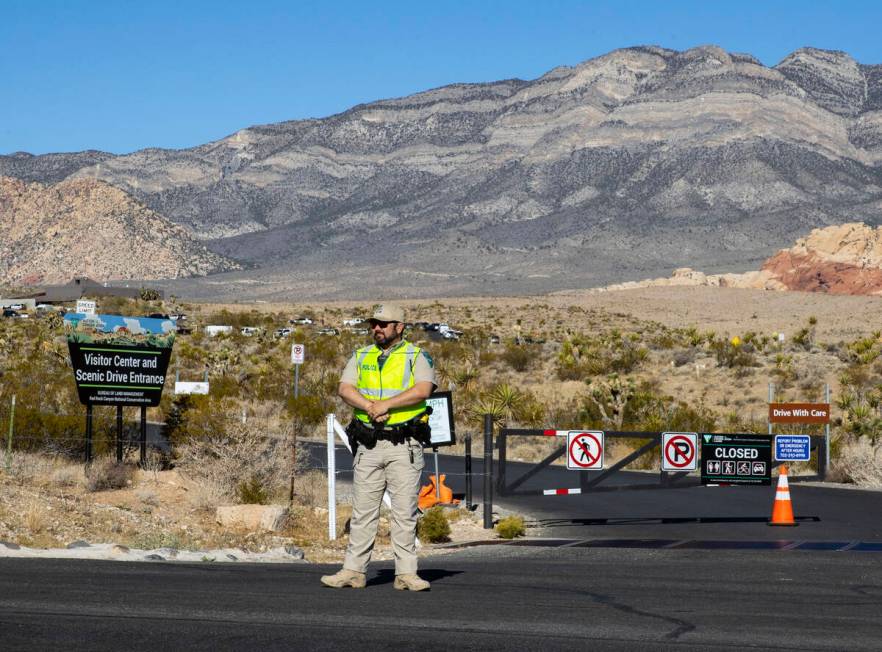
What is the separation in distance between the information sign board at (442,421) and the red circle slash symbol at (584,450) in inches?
69.4

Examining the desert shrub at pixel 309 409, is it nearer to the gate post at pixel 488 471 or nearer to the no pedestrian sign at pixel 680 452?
the gate post at pixel 488 471

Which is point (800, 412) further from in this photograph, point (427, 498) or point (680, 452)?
point (427, 498)

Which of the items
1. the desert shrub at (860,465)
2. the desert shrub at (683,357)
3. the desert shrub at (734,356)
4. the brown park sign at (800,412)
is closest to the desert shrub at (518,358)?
the desert shrub at (683,357)

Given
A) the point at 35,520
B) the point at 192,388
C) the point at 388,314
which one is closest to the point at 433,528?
the point at 35,520

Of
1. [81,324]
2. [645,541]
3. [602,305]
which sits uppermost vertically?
[602,305]

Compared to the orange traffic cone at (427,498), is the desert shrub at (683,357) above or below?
above

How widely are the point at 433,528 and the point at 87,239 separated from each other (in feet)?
562

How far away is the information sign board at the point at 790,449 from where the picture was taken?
17.6 meters

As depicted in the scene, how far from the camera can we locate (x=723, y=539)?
48.5ft

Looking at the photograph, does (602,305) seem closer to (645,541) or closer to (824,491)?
(824,491)

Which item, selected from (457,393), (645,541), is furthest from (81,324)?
(457,393)

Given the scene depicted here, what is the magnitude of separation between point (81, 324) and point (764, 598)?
644 inches

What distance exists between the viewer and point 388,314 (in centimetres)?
984

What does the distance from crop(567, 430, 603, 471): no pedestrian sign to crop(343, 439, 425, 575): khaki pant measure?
6810 millimetres
